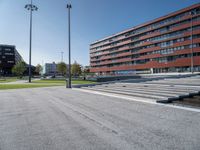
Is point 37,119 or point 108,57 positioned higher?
point 108,57

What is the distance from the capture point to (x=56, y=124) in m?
5.37

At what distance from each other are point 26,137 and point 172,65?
184ft

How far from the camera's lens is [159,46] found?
57969 millimetres

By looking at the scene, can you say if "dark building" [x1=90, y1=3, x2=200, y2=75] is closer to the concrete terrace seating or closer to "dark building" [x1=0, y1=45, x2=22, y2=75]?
the concrete terrace seating

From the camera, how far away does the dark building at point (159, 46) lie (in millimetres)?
47125

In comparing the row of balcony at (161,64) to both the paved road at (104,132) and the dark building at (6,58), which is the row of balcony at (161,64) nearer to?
the paved road at (104,132)

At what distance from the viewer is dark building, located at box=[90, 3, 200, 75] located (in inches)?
1855

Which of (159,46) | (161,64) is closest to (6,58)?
(159,46)

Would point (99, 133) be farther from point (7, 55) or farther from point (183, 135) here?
point (7, 55)

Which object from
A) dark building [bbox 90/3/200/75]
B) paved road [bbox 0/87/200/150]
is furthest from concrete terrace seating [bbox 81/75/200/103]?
dark building [bbox 90/3/200/75]

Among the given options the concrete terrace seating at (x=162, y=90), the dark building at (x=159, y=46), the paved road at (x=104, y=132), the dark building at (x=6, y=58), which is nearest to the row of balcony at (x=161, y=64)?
the dark building at (x=159, y=46)

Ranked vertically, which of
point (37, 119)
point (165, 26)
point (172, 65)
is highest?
point (165, 26)

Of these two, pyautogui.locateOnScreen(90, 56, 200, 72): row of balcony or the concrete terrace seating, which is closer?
the concrete terrace seating

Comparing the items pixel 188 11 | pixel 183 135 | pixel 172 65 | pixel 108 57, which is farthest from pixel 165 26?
pixel 183 135
